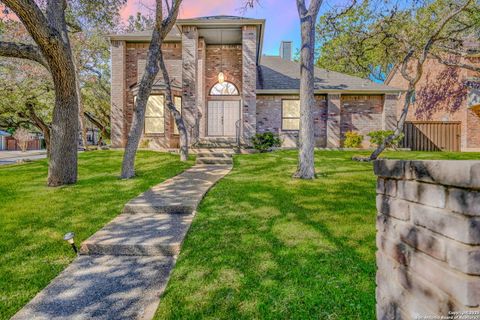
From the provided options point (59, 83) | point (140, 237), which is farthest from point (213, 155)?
point (140, 237)

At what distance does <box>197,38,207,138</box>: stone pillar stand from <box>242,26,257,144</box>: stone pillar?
2120 mm

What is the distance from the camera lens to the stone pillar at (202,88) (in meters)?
13.8

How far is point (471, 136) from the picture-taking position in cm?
1600

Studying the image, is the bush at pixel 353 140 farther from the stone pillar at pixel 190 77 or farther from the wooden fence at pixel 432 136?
Result: the stone pillar at pixel 190 77

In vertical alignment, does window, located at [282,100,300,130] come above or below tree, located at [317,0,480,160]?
below

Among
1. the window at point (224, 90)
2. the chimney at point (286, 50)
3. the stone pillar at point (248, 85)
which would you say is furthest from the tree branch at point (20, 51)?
the chimney at point (286, 50)

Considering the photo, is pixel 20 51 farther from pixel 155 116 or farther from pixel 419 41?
pixel 419 41

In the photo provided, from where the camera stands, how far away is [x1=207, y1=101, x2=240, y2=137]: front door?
46.7ft

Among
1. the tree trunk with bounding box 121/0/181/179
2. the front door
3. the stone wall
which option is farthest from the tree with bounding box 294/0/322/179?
the front door

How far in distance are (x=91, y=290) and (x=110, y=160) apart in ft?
27.1

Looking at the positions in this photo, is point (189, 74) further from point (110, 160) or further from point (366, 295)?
point (366, 295)

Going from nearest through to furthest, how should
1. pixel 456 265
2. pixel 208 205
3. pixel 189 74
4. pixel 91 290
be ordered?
pixel 456 265
pixel 91 290
pixel 208 205
pixel 189 74

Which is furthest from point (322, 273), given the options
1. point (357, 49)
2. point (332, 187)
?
point (357, 49)

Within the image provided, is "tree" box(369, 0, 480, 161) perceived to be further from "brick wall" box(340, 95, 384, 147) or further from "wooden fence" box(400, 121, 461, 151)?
"wooden fence" box(400, 121, 461, 151)
